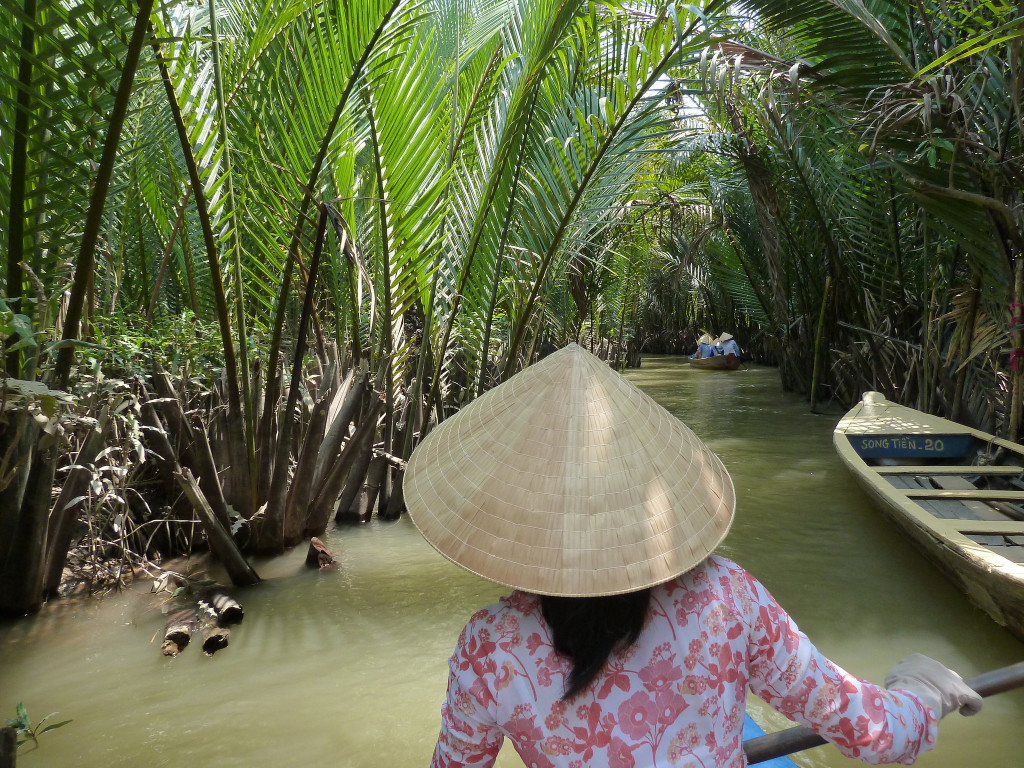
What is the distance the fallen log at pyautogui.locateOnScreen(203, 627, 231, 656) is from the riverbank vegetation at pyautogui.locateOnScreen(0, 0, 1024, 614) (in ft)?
1.15

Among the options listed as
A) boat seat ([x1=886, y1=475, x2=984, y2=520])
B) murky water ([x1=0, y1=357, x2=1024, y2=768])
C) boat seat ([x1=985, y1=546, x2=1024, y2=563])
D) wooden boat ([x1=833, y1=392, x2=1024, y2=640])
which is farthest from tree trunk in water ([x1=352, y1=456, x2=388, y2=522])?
boat seat ([x1=985, y1=546, x2=1024, y2=563])

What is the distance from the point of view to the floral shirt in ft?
2.61

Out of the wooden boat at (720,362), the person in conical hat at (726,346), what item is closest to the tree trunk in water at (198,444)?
the wooden boat at (720,362)

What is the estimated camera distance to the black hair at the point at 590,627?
0.79 meters

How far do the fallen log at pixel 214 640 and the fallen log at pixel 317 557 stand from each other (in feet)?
2.06

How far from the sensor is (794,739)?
108 cm

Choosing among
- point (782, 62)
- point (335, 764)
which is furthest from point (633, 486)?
point (782, 62)

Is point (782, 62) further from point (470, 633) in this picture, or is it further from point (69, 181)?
point (470, 633)

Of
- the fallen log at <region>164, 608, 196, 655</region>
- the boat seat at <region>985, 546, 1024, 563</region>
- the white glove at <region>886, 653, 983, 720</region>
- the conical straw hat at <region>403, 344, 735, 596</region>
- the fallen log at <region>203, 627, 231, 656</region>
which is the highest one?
the conical straw hat at <region>403, 344, 735, 596</region>

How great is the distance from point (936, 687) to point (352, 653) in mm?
1955

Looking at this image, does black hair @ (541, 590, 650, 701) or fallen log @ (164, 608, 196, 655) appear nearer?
black hair @ (541, 590, 650, 701)

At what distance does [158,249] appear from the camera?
446 cm

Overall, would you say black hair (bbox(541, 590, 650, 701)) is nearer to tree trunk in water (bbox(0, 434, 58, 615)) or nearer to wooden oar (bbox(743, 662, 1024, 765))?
wooden oar (bbox(743, 662, 1024, 765))

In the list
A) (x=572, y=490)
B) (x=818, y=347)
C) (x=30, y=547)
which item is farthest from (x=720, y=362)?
(x=572, y=490)
